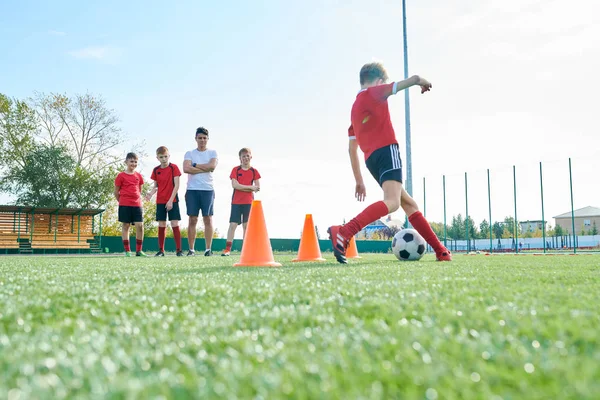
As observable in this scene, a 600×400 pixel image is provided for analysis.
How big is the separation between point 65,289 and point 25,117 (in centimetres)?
2964

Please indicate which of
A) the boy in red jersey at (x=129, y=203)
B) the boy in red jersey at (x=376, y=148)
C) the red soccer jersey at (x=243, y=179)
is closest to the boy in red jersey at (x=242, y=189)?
the red soccer jersey at (x=243, y=179)

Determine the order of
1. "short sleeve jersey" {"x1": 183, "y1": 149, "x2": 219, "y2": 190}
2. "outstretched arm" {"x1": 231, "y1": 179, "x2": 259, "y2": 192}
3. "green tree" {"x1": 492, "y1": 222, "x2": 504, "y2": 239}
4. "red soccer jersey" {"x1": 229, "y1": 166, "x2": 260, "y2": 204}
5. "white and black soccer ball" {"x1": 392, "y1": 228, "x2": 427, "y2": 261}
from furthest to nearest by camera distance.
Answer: "green tree" {"x1": 492, "y1": 222, "x2": 504, "y2": 239} → "red soccer jersey" {"x1": 229, "y1": 166, "x2": 260, "y2": 204} → "outstretched arm" {"x1": 231, "y1": 179, "x2": 259, "y2": 192} → "short sleeve jersey" {"x1": 183, "y1": 149, "x2": 219, "y2": 190} → "white and black soccer ball" {"x1": 392, "y1": 228, "x2": 427, "y2": 261}

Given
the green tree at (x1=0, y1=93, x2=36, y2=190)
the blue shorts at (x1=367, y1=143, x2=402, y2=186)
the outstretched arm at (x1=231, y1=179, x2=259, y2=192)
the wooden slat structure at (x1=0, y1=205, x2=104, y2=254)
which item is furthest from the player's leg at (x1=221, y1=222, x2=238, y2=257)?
the green tree at (x1=0, y1=93, x2=36, y2=190)

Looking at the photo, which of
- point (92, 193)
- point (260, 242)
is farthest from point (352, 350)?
point (92, 193)

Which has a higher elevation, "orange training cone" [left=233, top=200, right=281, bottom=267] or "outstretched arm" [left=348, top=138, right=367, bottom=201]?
"outstretched arm" [left=348, top=138, right=367, bottom=201]

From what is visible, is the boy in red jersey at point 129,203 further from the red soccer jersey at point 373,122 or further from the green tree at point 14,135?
the green tree at point 14,135

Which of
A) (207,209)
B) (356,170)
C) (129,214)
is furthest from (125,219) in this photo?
(356,170)

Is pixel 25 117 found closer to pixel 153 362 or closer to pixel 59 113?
pixel 59 113

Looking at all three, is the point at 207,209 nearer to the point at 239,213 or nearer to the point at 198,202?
the point at 198,202

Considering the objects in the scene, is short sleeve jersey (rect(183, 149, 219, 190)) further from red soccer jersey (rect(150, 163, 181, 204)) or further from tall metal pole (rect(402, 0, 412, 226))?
tall metal pole (rect(402, 0, 412, 226))

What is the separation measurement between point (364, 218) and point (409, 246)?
1331mm

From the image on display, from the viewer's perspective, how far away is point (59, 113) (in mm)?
27406

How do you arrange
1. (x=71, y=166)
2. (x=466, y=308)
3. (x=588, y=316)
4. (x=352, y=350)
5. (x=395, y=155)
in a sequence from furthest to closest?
(x=71, y=166) < (x=395, y=155) < (x=466, y=308) < (x=588, y=316) < (x=352, y=350)

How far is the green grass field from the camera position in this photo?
2.66 feet
